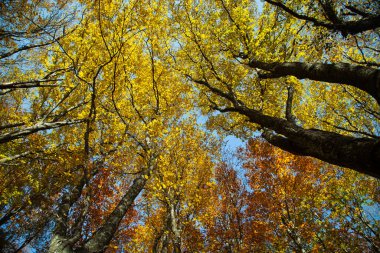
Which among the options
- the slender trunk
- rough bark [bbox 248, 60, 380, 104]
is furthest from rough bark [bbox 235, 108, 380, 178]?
the slender trunk

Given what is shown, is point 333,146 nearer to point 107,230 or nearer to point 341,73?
point 341,73

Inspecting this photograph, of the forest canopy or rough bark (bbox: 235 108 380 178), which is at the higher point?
the forest canopy

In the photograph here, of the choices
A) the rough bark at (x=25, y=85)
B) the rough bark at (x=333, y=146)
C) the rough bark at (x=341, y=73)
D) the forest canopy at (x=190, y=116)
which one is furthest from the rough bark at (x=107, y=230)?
the rough bark at (x=341, y=73)

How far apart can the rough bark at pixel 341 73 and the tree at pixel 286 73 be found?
0.05 feet

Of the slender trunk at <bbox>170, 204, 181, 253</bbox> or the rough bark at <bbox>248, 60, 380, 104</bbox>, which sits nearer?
the rough bark at <bbox>248, 60, 380, 104</bbox>

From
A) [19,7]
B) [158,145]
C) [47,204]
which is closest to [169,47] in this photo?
[158,145]

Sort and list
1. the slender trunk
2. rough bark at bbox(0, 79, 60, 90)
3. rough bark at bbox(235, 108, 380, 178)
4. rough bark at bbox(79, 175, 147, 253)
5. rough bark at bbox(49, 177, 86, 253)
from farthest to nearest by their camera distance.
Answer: the slender trunk < rough bark at bbox(0, 79, 60, 90) < rough bark at bbox(79, 175, 147, 253) < rough bark at bbox(49, 177, 86, 253) < rough bark at bbox(235, 108, 380, 178)

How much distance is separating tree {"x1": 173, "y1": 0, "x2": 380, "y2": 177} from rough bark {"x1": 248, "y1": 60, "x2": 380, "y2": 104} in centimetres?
2

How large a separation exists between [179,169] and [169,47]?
5.83m

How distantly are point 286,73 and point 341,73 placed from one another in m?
2.05

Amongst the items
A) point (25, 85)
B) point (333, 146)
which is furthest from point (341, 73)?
point (25, 85)

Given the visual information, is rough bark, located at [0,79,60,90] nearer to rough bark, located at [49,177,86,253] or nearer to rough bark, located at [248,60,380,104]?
rough bark, located at [49,177,86,253]

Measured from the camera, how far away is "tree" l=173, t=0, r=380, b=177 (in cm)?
385

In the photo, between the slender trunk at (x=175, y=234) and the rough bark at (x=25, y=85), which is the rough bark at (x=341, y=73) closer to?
the slender trunk at (x=175, y=234)
